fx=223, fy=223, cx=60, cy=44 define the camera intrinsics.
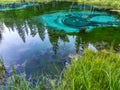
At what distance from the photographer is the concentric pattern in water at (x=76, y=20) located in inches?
1049

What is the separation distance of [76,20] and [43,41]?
28.0 ft

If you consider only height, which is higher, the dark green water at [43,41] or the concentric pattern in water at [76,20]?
the concentric pattern in water at [76,20]

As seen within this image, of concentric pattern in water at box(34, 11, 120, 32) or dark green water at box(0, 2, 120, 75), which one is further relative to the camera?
concentric pattern in water at box(34, 11, 120, 32)

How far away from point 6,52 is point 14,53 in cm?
83

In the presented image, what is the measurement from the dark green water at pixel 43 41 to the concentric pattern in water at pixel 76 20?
0.12 metres

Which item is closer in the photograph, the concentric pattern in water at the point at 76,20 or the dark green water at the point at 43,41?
the dark green water at the point at 43,41

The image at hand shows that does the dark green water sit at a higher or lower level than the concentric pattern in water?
lower

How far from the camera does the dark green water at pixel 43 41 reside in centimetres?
1636

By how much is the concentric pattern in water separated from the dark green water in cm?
12

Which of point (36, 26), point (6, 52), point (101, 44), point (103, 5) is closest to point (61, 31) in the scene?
point (36, 26)

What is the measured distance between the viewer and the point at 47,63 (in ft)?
53.6

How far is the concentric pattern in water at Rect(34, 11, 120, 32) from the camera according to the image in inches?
1049

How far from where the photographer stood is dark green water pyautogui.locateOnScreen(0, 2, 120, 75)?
1636 centimetres

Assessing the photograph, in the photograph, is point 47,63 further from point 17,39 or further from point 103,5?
point 103,5
